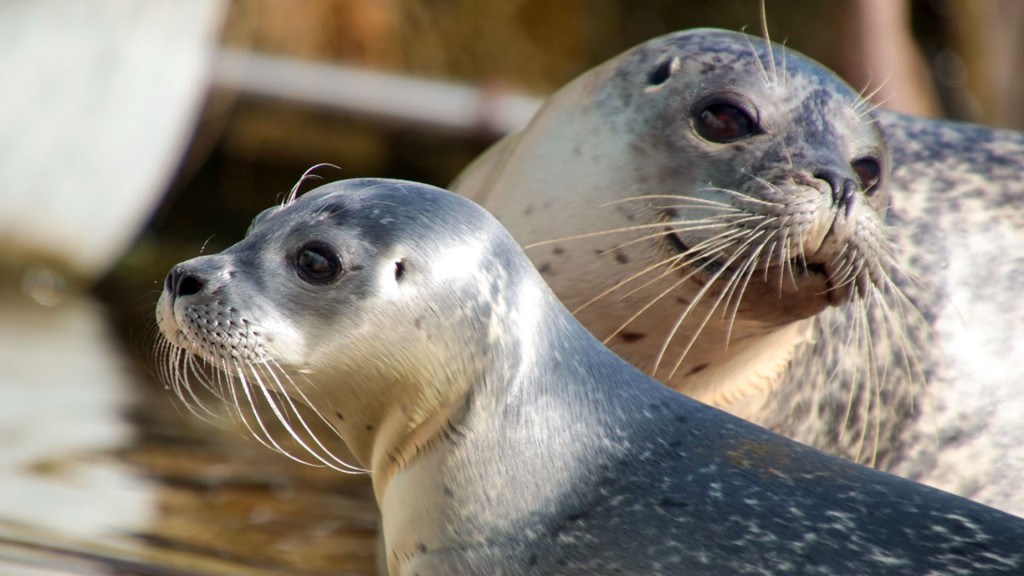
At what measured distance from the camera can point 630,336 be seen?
158 inches

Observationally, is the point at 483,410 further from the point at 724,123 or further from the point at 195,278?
the point at 724,123

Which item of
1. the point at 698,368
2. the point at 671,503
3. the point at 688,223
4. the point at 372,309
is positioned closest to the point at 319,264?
the point at 372,309

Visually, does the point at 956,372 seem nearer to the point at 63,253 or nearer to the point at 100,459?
the point at 100,459

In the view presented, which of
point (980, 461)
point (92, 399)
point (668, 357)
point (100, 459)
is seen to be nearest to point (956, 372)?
point (980, 461)

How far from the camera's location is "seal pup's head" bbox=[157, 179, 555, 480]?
3053 millimetres

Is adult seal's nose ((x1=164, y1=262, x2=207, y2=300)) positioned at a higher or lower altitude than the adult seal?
lower

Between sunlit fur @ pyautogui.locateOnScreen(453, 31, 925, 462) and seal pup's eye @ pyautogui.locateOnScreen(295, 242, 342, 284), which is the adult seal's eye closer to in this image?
sunlit fur @ pyautogui.locateOnScreen(453, 31, 925, 462)

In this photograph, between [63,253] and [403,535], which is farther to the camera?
[63,253]

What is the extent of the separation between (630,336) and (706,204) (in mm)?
433

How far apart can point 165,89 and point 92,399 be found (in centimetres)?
314

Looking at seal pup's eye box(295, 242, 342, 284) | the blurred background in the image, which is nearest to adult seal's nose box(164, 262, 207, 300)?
seal pup's eye box(295, 242, 342, 284)

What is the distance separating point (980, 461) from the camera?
4449 mm

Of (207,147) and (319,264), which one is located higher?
(207,147)

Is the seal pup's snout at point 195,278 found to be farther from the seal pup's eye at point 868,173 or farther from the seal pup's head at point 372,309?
the seal pup's eye at point 868,173
